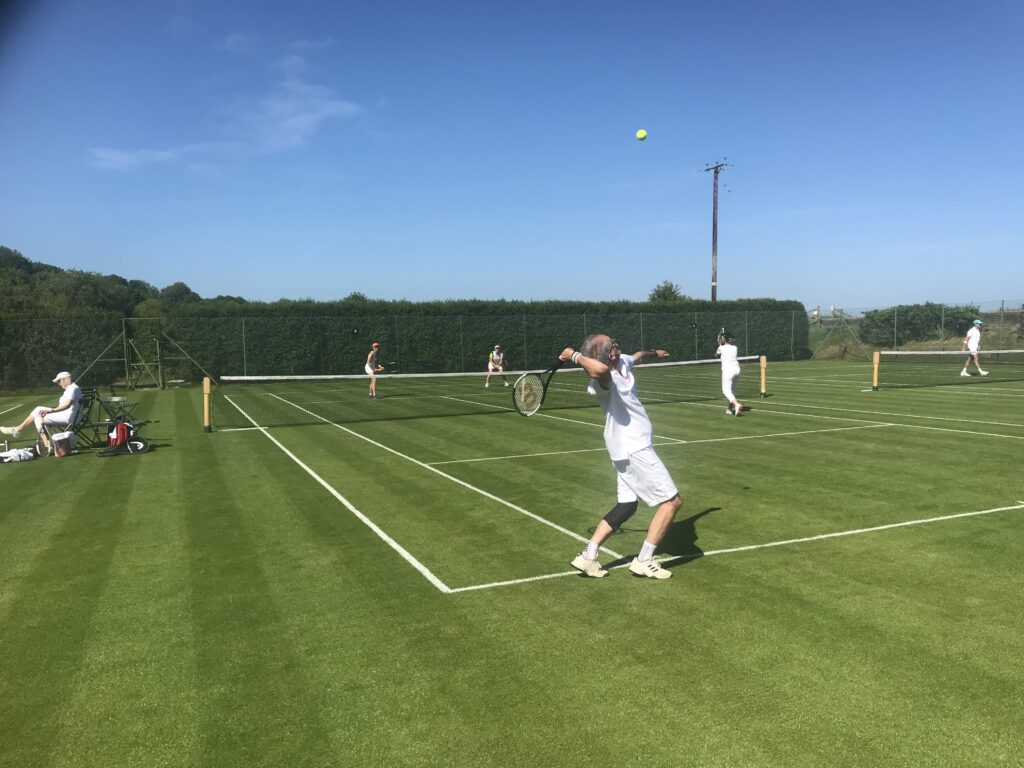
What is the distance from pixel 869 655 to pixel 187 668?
4.53m

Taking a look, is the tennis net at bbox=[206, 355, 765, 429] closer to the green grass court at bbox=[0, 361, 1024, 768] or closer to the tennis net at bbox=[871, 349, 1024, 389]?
the tennis net at bbox=[871, 349, 1024, 389]

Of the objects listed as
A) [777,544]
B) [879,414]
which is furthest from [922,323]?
[777,544]

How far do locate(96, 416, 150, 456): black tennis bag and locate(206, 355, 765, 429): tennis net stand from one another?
3100 mm

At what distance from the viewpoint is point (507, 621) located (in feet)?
18.8

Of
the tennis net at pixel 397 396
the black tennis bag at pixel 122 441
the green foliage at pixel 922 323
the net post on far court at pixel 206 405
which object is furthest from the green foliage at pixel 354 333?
the black tennis bag at pixel 122 441

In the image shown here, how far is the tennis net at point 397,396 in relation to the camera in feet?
67.7

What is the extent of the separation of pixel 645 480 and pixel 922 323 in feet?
162

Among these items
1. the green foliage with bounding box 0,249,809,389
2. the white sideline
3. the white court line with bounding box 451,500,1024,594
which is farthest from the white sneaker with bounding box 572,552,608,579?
the green foliage with bounding box 0,249,809,389

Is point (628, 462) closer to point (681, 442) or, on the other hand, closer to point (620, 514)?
point (620, 514)

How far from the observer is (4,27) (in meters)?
8.08

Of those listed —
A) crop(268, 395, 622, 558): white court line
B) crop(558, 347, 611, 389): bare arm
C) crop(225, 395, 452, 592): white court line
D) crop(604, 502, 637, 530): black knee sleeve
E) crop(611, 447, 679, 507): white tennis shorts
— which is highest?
crop(558, 347, 611, 389): bare arm

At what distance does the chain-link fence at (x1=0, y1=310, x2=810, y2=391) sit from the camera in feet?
104

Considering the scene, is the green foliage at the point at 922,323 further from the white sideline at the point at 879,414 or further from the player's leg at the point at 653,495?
the player's leg at the point at 653,495

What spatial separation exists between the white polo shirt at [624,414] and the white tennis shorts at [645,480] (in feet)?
0.24
